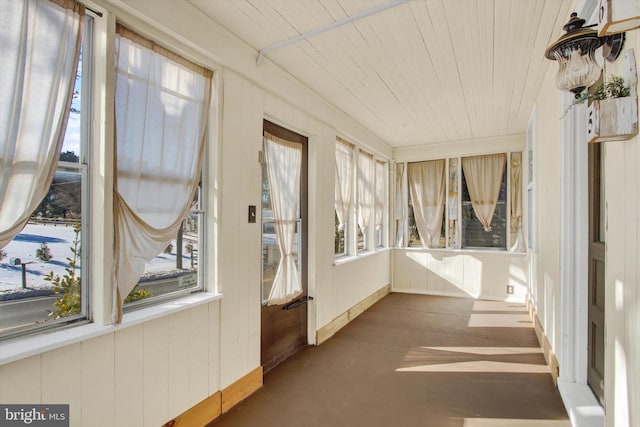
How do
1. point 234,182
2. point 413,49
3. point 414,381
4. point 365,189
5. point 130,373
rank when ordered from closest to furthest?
1. point 130,373
2. point 234,182
3. point 413,49
4. point 414,381
5. point 365,189

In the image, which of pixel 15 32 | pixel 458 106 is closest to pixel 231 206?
pixel 15 32

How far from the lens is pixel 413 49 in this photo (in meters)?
2.79

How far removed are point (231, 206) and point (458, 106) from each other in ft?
10.5

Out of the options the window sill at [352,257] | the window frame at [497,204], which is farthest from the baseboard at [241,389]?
the window frame at [497,204]

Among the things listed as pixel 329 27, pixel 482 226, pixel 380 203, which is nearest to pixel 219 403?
pixel 329 27

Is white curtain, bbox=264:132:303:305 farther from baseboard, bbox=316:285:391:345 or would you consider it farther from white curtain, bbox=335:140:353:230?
white curtain, bbox=335:140:353:230

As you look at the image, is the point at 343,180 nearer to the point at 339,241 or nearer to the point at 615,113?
the point at 339,241

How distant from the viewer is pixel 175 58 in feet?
7.18

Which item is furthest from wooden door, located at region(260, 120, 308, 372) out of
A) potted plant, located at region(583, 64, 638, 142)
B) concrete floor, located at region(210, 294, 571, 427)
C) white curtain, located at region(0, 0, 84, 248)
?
potted plant, located at region(583, 64, 638, 142)

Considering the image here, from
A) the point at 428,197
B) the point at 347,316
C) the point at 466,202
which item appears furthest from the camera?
the point at 428,197

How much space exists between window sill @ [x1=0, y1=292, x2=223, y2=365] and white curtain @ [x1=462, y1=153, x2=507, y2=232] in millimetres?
5301

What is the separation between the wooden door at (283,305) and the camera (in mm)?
3094

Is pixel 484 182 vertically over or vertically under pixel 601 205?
over

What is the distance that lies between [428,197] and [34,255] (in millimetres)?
5891
